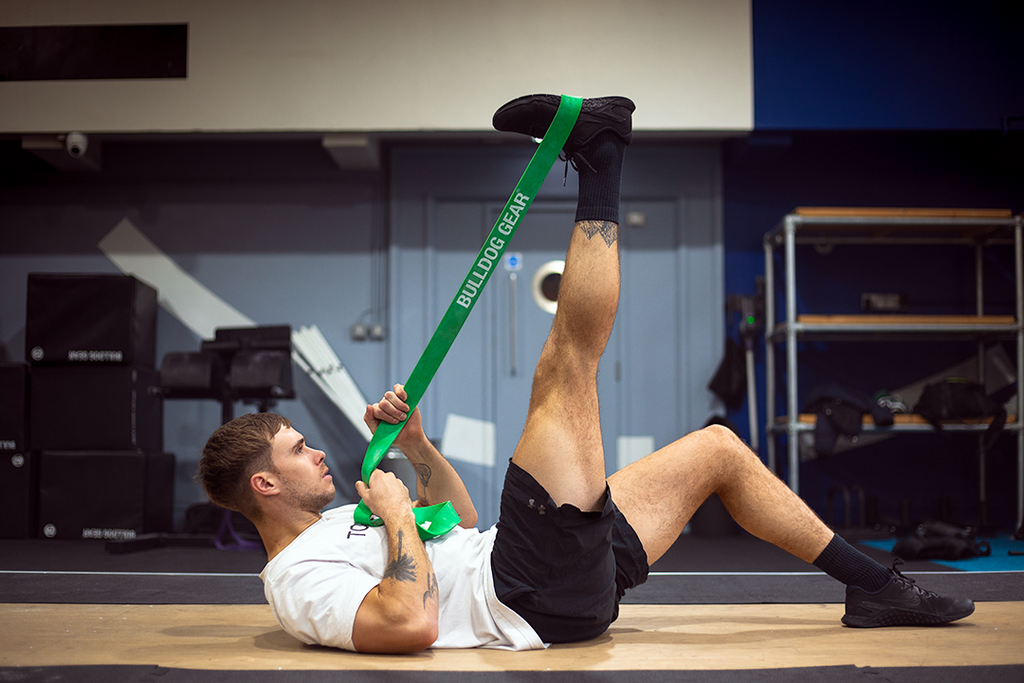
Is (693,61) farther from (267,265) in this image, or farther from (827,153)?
(267,265)

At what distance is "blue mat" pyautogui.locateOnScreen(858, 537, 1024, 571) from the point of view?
311 cm

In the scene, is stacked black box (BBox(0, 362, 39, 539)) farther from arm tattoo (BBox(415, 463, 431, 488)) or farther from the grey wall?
arm tattoo (BBox(415, 463, 431, 488))

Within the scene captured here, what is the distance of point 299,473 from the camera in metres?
1.66

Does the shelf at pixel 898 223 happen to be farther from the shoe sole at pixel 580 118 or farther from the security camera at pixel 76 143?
the security camera at pixel 76 143

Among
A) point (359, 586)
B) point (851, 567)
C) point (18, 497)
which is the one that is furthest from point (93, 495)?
point (851, 567)

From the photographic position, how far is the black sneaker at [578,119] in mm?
1625

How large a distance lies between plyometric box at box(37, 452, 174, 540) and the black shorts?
3559 millimetres

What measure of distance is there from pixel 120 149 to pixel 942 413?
529 centimetres

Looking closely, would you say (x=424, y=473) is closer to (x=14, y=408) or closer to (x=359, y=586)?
(x=359, y=586)

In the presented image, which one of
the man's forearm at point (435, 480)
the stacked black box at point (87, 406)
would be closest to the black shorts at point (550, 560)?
the man's forearm at point (435, 480)

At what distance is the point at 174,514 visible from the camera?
16.4 feet

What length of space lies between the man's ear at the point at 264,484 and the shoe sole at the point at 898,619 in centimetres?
129

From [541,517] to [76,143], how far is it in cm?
442

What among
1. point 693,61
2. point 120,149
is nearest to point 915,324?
point 693,61
